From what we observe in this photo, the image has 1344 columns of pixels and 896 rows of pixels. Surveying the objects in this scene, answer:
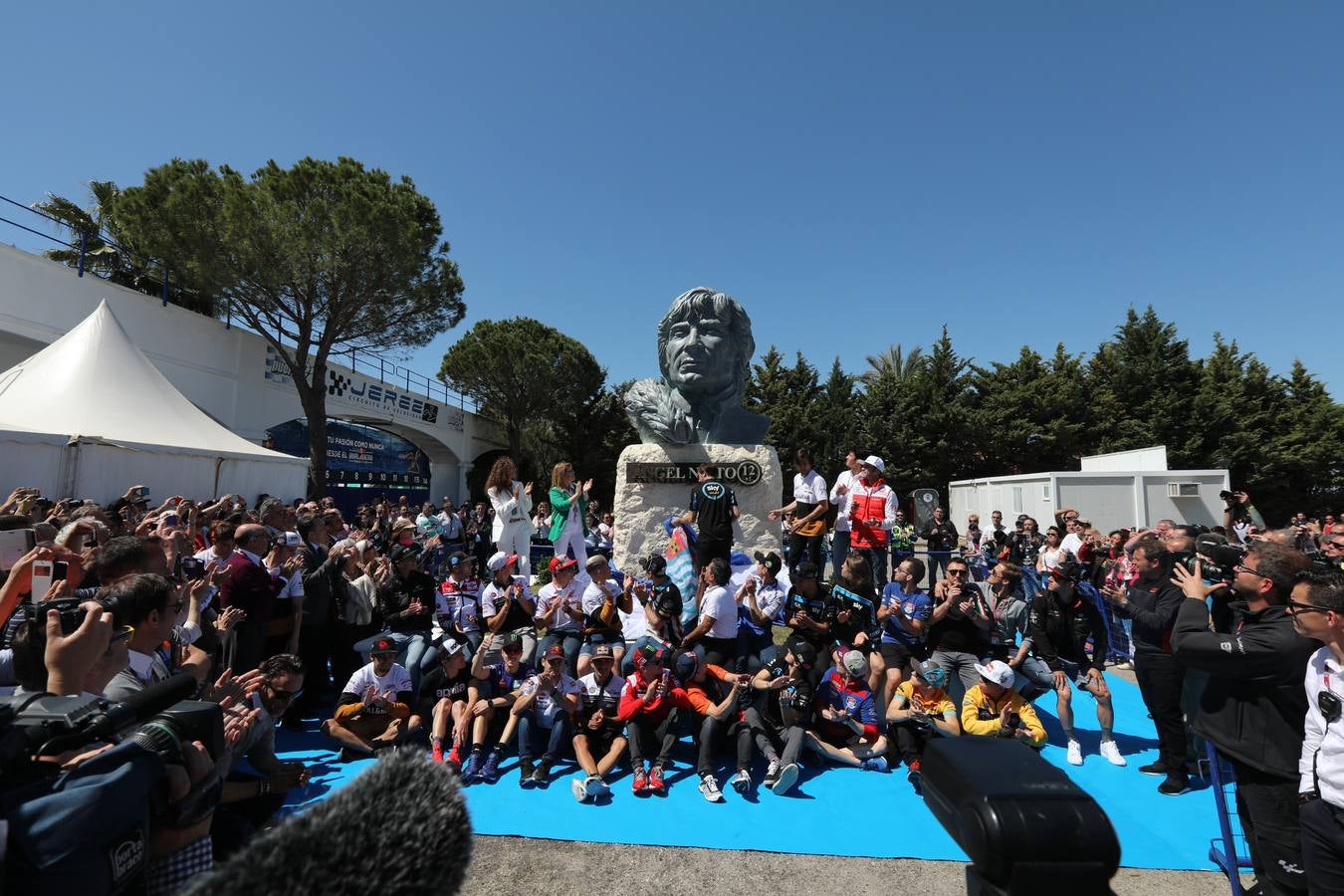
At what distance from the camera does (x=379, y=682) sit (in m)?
4.55

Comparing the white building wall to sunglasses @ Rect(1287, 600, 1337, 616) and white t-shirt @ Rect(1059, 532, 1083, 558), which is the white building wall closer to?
sunglasses @ Rect(1287, 600, 1337, 616)

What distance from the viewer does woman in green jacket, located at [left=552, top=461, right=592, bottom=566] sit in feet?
23.6

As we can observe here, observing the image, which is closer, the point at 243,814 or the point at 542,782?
the point at 243,814

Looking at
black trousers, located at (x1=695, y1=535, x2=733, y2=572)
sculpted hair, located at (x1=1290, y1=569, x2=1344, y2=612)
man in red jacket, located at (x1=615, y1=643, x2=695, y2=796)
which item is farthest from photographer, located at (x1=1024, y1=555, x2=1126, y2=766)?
black trousers, located at (x1=695, y1=535, x2=733, y2=572)

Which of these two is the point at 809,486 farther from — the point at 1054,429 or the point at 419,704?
the point at 1054,429

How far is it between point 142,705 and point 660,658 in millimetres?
3330

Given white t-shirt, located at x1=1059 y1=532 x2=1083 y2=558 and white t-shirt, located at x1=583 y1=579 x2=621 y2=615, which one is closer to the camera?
white t-shirt, located at x1=583 y1=579 x2=621 y2=615

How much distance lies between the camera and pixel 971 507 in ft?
54.3

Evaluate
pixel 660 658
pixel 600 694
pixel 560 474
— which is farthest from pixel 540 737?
pixel 560 474

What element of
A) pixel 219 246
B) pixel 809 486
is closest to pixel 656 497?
pixel 809 486

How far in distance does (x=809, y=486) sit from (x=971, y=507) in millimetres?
11507

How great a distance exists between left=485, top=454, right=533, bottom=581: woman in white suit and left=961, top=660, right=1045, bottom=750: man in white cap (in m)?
4.91

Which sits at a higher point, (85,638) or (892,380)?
(892,380)

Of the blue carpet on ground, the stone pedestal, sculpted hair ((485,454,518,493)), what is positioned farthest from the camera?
the stone pedestal
